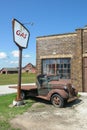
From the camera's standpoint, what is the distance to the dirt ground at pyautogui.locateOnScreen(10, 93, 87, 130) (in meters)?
8.80

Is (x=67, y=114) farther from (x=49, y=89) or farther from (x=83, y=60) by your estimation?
(x=83, y=60)

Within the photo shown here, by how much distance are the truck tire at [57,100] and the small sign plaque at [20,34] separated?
3191 millimetres

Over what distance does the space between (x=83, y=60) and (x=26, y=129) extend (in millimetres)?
10787

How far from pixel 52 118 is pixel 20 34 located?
514 cm

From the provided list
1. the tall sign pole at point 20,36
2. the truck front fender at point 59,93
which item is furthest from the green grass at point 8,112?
the truck front fender at point 59,93

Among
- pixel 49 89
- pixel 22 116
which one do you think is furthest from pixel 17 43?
pixel 22 116

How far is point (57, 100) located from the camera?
41.1 feet

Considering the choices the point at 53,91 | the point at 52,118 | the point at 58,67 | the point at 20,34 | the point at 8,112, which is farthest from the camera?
the point at 58,67

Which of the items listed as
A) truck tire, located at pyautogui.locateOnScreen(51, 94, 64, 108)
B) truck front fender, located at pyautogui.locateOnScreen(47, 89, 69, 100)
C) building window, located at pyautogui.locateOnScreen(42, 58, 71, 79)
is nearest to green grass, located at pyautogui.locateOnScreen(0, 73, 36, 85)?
building window, located at pyautogui.locateOnScreen(42, 58, 71, 79)

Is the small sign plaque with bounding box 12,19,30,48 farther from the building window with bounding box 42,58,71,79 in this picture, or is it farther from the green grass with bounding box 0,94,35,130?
the building window with bounding box 42,58,71,79

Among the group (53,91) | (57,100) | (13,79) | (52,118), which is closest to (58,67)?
(53,91)

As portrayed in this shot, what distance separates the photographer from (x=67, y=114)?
35.3ft

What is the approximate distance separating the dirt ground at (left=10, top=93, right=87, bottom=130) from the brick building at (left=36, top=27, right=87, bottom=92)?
5.58 m

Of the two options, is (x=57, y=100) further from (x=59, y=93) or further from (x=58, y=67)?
(x=58, y=67)
